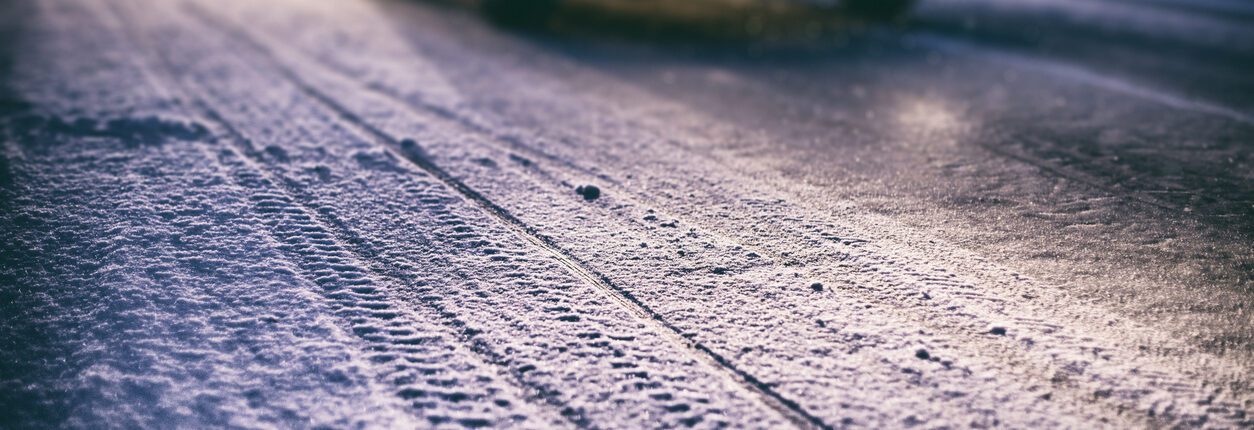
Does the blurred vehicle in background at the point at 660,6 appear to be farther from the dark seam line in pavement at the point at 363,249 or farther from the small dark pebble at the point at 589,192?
the small dark pebble at the point at 589,192

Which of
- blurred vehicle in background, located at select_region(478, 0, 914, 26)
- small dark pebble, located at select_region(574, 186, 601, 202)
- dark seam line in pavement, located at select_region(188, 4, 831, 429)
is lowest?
dark seam line in pavement, located at select_region(188, 4, 831, 429)

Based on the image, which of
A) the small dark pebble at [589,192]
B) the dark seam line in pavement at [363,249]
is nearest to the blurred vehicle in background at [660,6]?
the dark seam line in pavement at [363,249]

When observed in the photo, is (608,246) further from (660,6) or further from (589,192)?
(660,6)

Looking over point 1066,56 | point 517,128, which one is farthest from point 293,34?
point 1066,56

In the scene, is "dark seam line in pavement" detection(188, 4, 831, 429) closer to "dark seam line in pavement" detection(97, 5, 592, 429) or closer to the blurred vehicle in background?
"dark seam line in pavement" detection(97, 5, 592, 429)

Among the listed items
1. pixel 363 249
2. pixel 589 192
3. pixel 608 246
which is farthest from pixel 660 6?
pixel 363 249

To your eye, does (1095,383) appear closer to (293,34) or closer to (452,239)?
(452,239)

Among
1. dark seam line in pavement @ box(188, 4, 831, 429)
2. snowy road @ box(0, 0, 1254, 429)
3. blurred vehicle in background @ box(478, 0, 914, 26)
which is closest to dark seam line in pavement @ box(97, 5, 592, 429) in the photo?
snowy road @ box(0, 0, 1254, 429)
